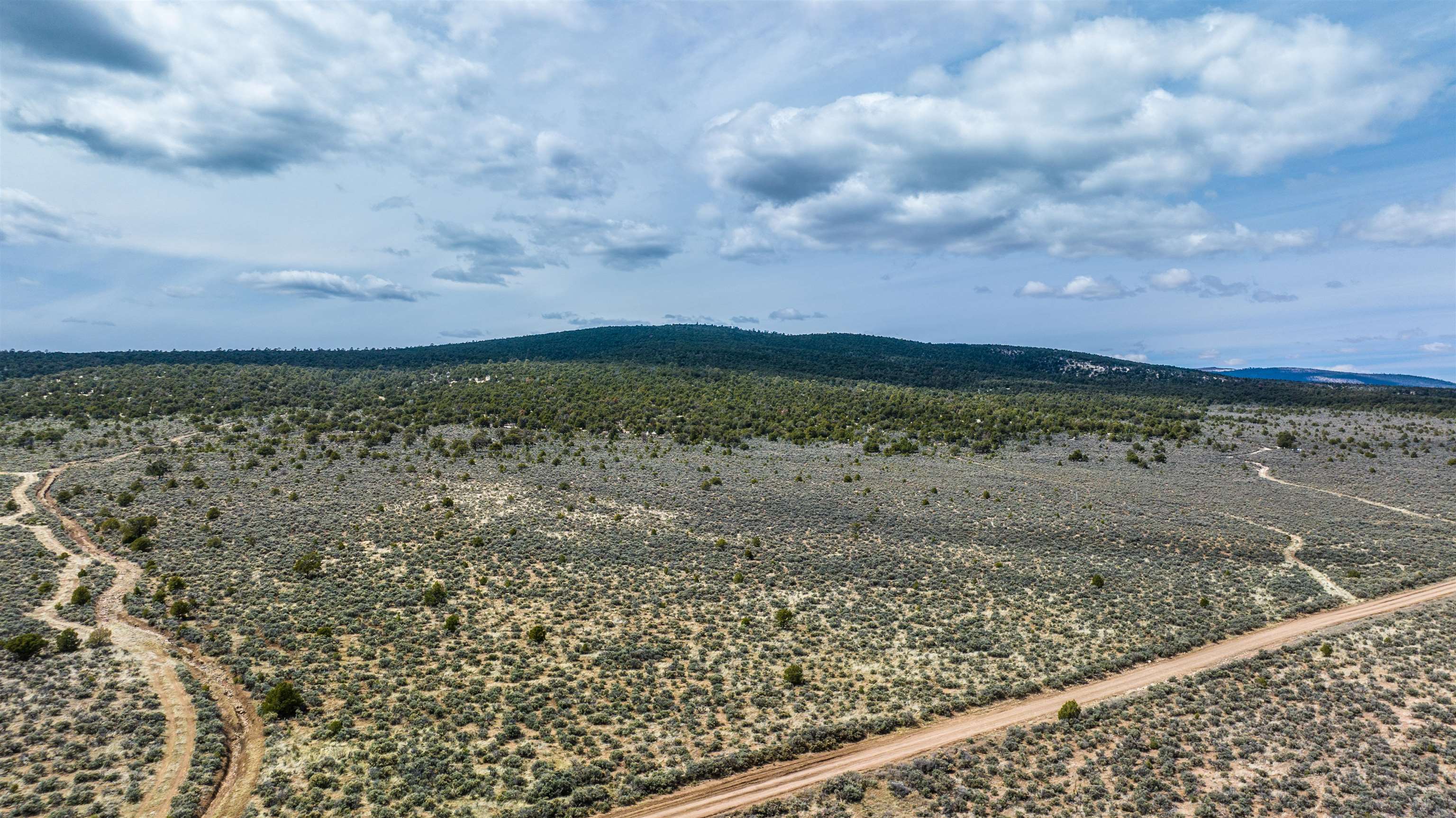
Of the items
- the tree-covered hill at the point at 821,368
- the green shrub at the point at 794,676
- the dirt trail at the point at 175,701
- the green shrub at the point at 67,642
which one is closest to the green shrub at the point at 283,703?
the dirt trail at the point at 175,701

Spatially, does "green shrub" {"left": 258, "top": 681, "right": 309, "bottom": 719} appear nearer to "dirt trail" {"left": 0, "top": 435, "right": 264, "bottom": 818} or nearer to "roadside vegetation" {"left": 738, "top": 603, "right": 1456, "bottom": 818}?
"dirt trail" {"left": 0, "top": 435, "right": 264, "bottom": 818}

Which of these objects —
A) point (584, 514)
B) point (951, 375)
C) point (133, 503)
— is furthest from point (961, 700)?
point (951, 375)

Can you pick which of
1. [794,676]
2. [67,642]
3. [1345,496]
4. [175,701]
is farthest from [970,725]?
[1345,496]

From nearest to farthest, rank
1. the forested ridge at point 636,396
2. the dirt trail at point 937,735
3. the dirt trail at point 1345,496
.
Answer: the dirt trail at point 937,735 → the dirt trail at point 1345,496 → the forested ridge at point 636,396

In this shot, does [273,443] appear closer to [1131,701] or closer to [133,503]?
[133,503]

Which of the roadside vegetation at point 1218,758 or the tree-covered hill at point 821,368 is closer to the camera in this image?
the roadside vegetation at point 1218,758

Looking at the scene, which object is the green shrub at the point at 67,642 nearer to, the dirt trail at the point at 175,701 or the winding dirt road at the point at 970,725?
the dirt trail at the point at 175,701
